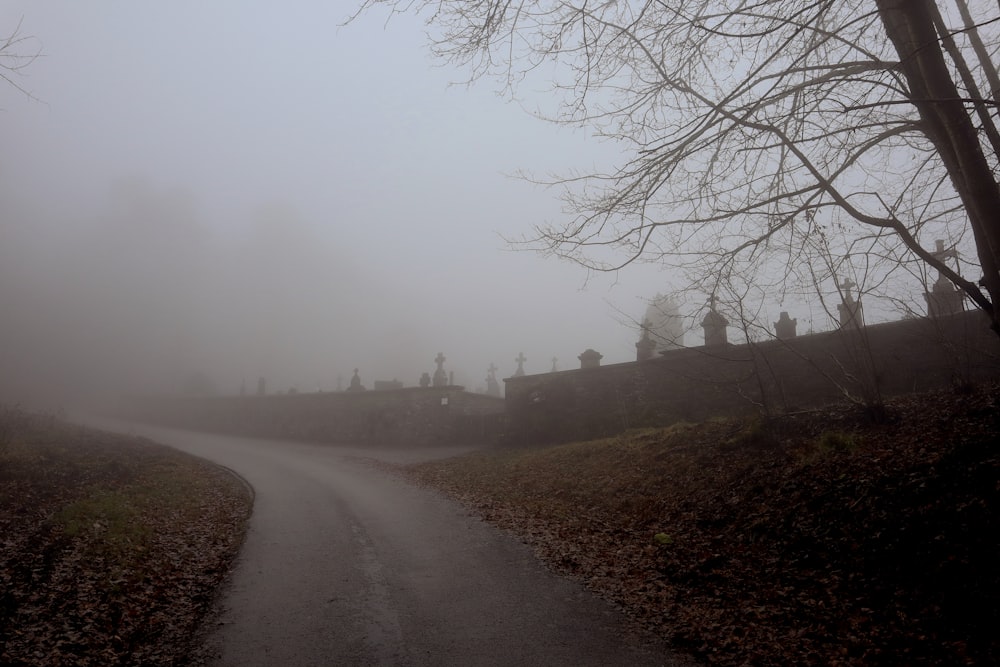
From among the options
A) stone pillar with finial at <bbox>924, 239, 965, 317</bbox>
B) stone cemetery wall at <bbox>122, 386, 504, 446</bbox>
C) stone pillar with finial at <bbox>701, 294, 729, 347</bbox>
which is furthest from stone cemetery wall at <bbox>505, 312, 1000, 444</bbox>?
stone cemetery wall at <bbox>122, 386, 504, 446</bbox>

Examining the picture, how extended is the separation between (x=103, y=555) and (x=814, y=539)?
8777 millimetres

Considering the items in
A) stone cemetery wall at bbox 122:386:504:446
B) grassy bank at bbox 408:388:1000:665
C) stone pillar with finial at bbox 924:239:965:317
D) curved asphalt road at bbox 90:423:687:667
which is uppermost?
stone pillar with finial at bbox 924:239:965:317

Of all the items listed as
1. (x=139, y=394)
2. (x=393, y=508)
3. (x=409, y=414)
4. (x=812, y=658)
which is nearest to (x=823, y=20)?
(x=812, y=658)

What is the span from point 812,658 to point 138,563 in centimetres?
779

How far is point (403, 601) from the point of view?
6.08 meters

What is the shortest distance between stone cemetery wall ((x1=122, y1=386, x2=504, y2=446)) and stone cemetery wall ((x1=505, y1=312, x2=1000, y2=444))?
4.36 metres

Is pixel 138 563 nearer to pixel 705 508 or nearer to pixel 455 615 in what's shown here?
pixel 455 615

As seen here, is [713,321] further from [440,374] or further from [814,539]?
[440,374]

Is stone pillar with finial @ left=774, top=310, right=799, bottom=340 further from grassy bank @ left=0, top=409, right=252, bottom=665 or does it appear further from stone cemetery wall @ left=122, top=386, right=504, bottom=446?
grassy bank @ left=0, top=409, right=252, bottom=665

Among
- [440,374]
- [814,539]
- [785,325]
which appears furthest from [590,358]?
[814,539]

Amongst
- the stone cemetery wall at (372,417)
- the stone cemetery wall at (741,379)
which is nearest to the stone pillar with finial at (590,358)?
A: the stone cemetery wall at (741,379)

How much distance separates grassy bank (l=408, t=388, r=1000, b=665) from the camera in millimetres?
4359

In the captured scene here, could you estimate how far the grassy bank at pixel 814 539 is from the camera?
14.3 feet

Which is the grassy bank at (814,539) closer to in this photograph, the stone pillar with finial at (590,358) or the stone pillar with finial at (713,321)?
the stone pillar with finial at (713,321)
